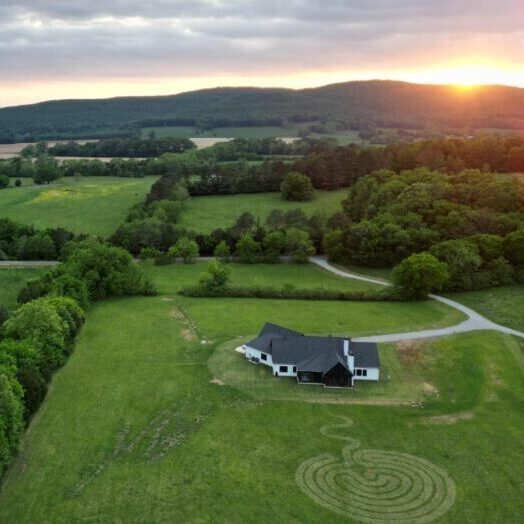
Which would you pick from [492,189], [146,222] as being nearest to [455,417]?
[492,189]

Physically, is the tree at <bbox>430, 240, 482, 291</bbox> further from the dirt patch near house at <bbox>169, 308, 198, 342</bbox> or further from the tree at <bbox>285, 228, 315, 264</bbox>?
the dirt patch near house at <bbox>169, 308, 198, 342</bbox>

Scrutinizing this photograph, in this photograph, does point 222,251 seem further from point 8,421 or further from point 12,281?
point 8,421

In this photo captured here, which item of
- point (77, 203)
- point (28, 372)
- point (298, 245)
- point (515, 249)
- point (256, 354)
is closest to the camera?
point (28, 372)

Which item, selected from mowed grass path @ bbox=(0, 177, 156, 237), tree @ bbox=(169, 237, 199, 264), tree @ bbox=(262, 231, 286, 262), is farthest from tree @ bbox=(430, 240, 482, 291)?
mowed grass path @ bbox=(0, 177, 156, 237)

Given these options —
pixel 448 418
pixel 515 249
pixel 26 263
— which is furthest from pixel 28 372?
pixel 515 249

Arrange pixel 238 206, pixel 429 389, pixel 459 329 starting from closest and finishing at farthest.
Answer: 1. pixel 429 389
2. pixel 459 329
3. pixel 238 206

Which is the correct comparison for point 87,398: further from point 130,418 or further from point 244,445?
point 244,445
